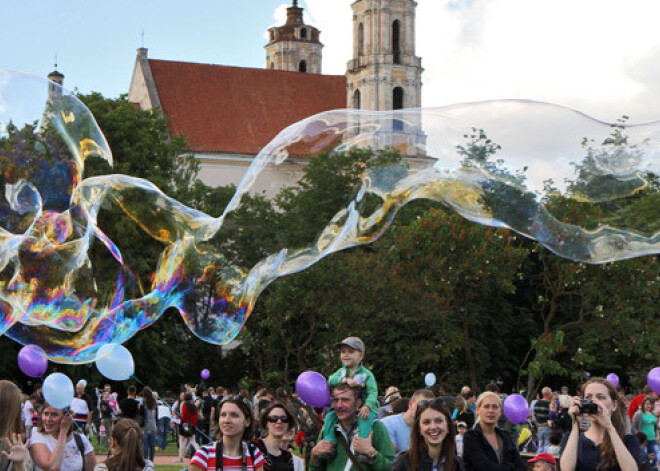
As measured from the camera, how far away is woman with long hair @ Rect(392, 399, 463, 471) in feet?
24.4

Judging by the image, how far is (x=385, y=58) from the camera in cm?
8050

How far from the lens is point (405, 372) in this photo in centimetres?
3988

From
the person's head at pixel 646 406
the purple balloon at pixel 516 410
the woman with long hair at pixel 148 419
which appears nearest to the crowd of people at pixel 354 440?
the purple balloon at pixel 516 410

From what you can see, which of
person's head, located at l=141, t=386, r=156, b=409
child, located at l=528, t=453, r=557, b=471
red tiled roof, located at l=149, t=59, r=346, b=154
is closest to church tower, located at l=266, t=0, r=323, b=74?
red tiled roof, located at l=149, t=59, r=346, b=154

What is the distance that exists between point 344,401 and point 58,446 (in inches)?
88.5

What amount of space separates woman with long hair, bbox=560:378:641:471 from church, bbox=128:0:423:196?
69.6 m

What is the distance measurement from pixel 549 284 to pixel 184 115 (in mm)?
42197

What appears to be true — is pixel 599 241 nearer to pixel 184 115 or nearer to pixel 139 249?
pixel 139 249

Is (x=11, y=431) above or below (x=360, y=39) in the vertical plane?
below

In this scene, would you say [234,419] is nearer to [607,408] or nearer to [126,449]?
[126,449]

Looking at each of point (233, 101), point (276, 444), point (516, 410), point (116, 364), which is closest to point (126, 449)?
point (276, 444)

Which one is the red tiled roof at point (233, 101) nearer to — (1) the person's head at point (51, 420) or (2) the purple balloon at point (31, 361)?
(2) the purple balloon at point (31, 361)

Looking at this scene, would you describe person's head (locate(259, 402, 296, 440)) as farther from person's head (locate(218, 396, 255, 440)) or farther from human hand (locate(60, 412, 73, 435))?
human hand (locate(60, 412, 73, 435))

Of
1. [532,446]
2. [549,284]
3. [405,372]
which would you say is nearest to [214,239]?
[532,446]
